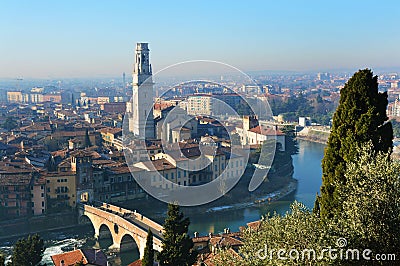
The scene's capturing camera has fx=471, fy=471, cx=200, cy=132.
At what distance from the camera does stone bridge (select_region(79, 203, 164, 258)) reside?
6926 millimetres

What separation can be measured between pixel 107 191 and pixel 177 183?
151 cm

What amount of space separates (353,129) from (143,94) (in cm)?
1168

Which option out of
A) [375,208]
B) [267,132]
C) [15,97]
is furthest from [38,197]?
[15,97]

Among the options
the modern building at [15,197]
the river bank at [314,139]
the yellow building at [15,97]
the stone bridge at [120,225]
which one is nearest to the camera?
the stone bridge at [120,225]

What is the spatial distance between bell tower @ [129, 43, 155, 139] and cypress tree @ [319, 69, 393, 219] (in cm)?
1112

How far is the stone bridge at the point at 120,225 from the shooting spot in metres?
6.93

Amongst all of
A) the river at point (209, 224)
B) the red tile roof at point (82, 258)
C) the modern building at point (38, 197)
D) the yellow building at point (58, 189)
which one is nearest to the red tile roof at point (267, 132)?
the river at point (209, 224)

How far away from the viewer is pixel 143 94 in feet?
46.9

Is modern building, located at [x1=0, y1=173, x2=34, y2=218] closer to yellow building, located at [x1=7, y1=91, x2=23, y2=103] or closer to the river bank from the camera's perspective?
the river bank

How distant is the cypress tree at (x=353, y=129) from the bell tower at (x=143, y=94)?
1112 cm

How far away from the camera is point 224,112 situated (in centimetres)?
2333

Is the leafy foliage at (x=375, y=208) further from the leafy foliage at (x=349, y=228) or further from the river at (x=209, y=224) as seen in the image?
the river at (x=209, y=224)

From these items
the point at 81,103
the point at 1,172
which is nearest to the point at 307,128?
the point at 1,172

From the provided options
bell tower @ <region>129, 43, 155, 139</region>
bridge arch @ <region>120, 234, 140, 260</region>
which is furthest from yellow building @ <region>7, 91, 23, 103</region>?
bridge arch @ <region>120, 234, 140, 260</region>
